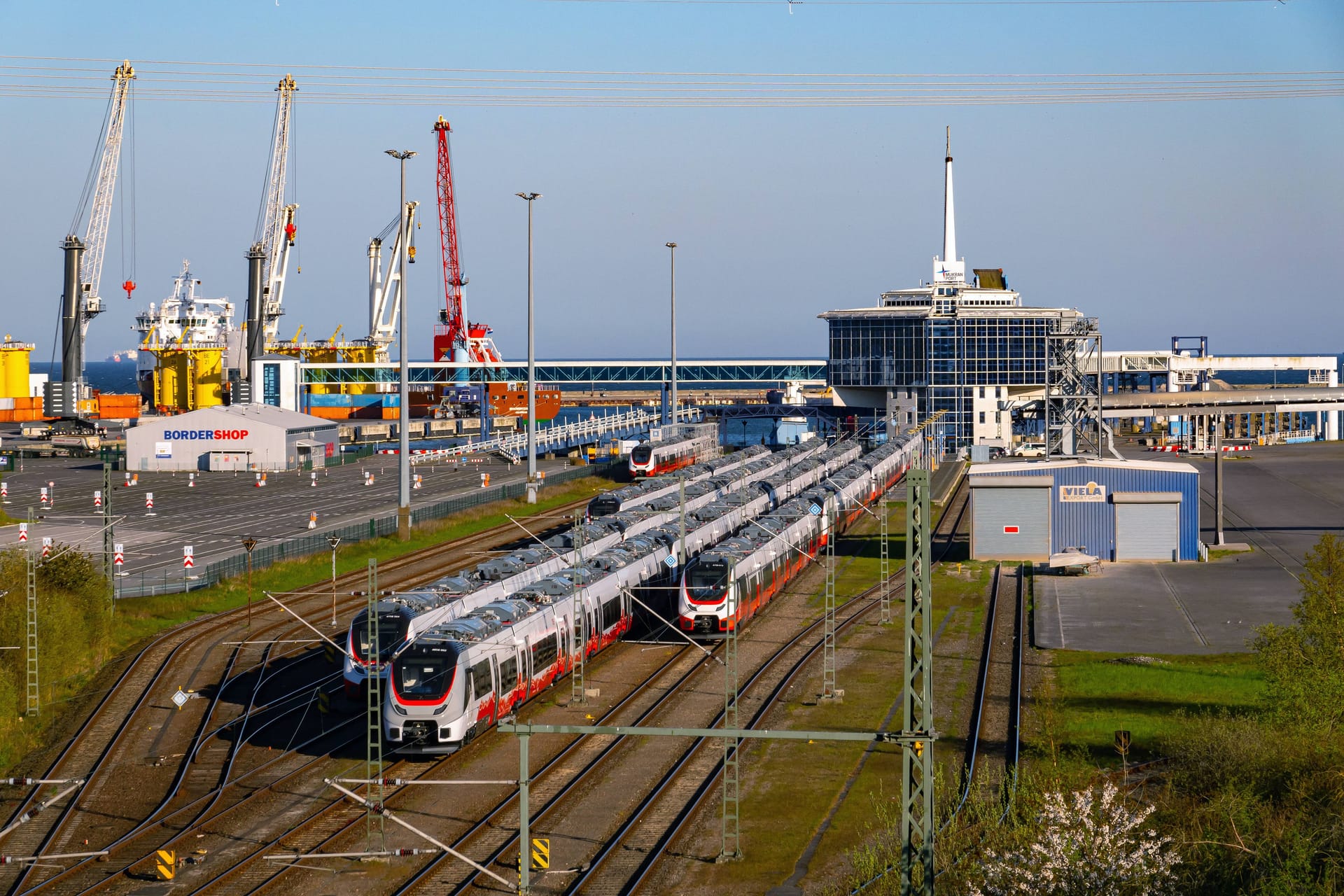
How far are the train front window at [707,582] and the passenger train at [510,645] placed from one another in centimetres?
207

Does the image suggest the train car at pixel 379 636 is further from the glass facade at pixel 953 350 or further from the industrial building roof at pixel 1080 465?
the glass facade at pixel 953 350

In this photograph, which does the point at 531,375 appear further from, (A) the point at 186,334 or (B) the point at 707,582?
(A) the point at 186,334

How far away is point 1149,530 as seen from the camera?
58.2 meters

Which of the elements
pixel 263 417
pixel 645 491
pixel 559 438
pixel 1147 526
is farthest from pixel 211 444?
pixel 1147 526

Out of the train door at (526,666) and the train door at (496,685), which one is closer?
the train door at (496,685)

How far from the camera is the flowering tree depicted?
60.8 ft

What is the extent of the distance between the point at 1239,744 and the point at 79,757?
25546 millimetres

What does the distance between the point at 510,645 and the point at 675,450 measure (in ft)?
193

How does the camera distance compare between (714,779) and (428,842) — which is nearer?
(428,842)

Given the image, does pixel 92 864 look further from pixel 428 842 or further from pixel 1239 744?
pixel 1239 744

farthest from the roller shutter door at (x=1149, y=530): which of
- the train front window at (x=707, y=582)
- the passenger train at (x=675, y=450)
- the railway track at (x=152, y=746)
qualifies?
the passenger train at (x=675, y=450)

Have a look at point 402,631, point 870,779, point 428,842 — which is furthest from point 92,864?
point 870,779

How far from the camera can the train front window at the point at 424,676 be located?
1163 inches

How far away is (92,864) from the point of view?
80.9ft
